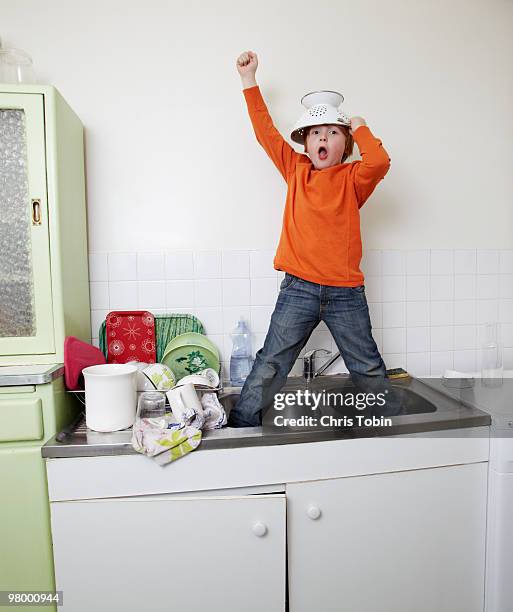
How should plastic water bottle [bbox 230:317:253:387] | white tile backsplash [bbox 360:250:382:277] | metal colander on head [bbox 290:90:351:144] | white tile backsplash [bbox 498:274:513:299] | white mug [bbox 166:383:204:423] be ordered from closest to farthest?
1. white mug [bbox 166:383:204:423]
2. metal colander on head [bbox 290:90:351:144]
3. plastic water bottle [bbox 230:317:253:387]
4. white tile backsplash [bbox 360:250:382:277]
5. white tile backsplash [bbox 498:274:513:299]

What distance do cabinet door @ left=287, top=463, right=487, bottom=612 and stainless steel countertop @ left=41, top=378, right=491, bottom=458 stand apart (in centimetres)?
13

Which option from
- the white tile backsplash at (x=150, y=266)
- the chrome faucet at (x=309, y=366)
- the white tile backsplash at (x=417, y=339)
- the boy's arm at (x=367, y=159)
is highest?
the boy's arm at (x=367, y=159)

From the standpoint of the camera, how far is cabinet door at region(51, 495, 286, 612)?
44.8 inches

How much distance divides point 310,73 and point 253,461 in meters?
1.39

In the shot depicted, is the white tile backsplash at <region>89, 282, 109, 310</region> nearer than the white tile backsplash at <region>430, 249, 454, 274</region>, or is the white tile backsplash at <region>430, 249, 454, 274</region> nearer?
the white tile backsplash at <region>89, 282, 109, 310</region>

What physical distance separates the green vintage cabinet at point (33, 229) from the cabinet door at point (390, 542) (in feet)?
2.86

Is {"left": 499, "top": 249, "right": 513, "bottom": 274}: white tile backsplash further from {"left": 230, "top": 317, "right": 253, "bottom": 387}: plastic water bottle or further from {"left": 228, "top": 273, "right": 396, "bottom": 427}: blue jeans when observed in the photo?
{"left": 230, "top": 317, "right": 253, "bottom": 387}: plastic water bottle

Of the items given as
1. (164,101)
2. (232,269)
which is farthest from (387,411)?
(164,101)

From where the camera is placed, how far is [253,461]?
3.88 feet

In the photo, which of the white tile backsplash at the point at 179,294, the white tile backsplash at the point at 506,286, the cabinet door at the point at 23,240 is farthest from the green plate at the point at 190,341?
the white tile backsplash at the point at 506,286

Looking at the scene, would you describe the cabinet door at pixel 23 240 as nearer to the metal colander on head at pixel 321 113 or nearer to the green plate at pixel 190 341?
the green plate at pixel 190 341

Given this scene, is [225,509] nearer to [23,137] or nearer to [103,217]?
[103,217]

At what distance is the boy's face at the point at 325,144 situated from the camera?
4.54 feet

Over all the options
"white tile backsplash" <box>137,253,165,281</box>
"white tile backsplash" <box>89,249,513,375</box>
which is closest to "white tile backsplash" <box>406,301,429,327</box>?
"white tile backsplash" <box>89,249,513,375</box>
